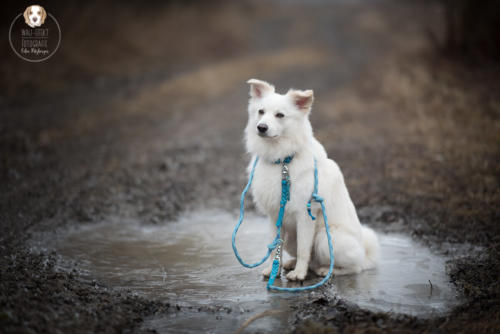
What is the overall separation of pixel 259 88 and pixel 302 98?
0.48 meters

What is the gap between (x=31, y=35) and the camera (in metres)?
13.5

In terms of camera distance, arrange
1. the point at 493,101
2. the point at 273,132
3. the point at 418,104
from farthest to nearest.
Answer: the point at 418,104 → the point at 493,101 → the point at 273,132

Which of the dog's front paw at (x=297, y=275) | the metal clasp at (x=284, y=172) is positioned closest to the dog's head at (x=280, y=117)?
the metal clasp at (x=284, y=172)

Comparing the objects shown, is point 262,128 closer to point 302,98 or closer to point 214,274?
point 302,98

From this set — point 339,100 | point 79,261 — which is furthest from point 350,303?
point 339,100

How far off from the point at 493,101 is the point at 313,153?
28.4 feet

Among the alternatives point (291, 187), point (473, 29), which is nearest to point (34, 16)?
point (291, 187)

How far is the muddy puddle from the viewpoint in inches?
160

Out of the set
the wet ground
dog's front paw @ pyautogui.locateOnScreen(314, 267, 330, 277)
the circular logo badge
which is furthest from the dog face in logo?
dog's front paw @ pyautogui.locateOnScreen(314, 267, 330, 277)

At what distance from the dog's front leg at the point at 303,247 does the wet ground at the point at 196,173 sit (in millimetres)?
333

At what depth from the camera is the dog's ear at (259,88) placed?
462 cm

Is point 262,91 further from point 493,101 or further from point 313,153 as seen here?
point 493,101

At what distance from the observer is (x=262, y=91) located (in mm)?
4688

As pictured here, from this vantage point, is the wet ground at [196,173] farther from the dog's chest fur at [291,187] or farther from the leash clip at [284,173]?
the leash clip at [284,173]
